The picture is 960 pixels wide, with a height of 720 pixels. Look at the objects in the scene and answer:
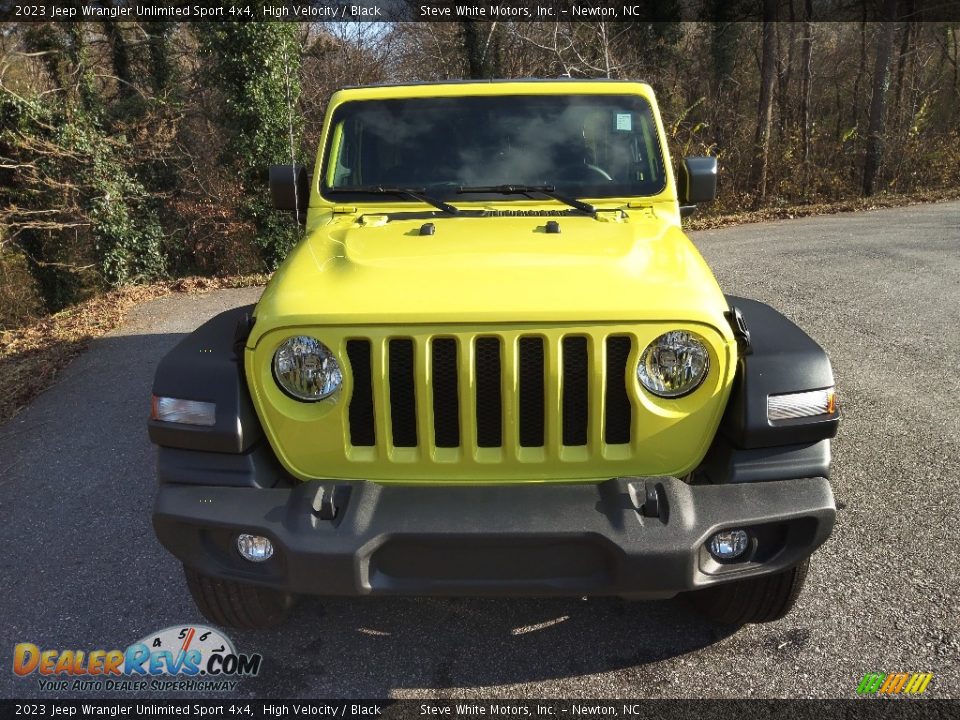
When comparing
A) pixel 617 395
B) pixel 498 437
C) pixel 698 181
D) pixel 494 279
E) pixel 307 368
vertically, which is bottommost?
pixel 498 437

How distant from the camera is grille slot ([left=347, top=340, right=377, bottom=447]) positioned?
2.28 metres

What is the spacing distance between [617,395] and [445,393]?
0.56 m

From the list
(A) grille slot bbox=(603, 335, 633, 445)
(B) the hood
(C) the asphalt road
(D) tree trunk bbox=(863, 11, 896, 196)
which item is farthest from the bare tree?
(A) grille slot bbox=(603, 335, 633, 445)

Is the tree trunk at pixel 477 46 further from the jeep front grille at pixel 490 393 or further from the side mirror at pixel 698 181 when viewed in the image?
the jeep front grille at pixel 490 393

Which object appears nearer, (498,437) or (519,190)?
(498,437)

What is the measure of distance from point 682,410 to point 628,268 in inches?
20.9

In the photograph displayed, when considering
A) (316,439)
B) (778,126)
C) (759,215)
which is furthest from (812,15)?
(316,439)

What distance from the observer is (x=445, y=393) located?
2301 mm

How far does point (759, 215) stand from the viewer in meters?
14.4

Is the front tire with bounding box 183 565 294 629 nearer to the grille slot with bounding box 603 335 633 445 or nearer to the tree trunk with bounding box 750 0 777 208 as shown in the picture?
the grille slot with bounding box 603 335 633 445

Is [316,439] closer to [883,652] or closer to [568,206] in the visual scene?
[568,206]

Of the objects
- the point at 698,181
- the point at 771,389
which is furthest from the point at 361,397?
the point at 698,181

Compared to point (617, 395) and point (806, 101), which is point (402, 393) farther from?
point (806, 101)

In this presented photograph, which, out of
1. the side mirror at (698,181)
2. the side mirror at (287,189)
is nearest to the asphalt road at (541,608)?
the side mirror at (698,181)
